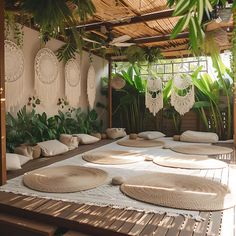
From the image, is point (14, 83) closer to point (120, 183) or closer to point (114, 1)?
point (114, 1)

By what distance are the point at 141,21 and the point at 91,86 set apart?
208cm

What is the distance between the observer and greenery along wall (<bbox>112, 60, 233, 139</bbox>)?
4898mm

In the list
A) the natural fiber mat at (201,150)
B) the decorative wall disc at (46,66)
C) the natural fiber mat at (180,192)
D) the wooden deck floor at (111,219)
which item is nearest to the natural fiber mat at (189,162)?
the natural fiber mat at (201,150)

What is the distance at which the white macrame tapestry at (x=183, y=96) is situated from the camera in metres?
4.73

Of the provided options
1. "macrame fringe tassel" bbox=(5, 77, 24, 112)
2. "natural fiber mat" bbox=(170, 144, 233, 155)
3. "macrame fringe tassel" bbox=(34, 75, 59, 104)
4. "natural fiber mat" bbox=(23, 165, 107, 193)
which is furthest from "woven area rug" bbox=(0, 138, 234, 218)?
"macrame fringe tassel" bbox=(34, 75, 59, 104)

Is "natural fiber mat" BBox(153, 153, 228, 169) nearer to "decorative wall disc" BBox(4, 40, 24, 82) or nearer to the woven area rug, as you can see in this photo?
the woven area rug

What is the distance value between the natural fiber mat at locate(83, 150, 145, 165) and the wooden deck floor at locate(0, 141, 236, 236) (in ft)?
3.77

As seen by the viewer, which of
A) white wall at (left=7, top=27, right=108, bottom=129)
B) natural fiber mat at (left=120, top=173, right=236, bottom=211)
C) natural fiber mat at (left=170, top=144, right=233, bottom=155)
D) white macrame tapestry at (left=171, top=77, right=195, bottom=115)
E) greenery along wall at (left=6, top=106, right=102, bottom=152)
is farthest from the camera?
white macrame tapestry at (left=171, top=77, right=195, bottom=115)

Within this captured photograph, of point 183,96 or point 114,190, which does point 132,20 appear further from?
point 114,190

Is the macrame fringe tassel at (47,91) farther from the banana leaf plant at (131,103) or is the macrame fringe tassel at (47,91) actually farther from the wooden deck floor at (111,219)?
the wooden deck floor at (111,219)

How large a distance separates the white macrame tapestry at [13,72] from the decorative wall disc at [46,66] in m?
0.34

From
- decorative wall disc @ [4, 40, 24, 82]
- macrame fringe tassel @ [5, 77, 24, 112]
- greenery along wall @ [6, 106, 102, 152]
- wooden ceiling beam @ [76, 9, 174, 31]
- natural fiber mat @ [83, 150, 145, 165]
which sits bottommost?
natural fiber mat @ [83, 150, 145, 165]

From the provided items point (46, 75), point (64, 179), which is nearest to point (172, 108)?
point (46, 75)

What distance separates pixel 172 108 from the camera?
5.35m
